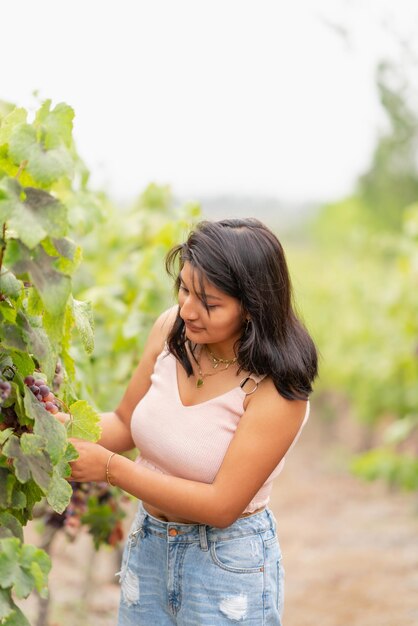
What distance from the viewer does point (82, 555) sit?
667cm

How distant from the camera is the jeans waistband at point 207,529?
229 cm

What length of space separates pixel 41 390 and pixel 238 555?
2.52 ft

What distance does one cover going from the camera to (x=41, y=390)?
1.80 metres

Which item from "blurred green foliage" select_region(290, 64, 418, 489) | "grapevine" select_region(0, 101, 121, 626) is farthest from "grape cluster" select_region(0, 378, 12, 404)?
"blurred green foliage" select_region(290, 64, 418, 489)

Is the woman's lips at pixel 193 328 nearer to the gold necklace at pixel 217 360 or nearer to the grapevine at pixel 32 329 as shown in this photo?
the gold necklace at pixel 217 360

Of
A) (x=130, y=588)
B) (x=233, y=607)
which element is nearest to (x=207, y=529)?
(x=233, y=607)

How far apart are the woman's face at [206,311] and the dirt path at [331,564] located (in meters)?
2.02

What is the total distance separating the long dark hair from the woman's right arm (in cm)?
30

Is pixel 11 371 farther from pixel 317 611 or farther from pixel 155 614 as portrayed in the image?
pixel 317 611

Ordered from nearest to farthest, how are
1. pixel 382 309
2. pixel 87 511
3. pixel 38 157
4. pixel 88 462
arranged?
1. pixel 38 157
2. pixel 88 462
3. pixel 87 511
4. pixel 382 309

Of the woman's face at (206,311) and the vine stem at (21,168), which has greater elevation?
the vine stem at (21,168)

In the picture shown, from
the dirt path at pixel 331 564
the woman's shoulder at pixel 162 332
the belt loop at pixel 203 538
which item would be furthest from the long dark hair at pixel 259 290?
the dirt path at pixel 331 564

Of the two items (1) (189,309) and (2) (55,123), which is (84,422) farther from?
(2) (55,123)

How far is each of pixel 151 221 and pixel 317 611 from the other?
2.69m
